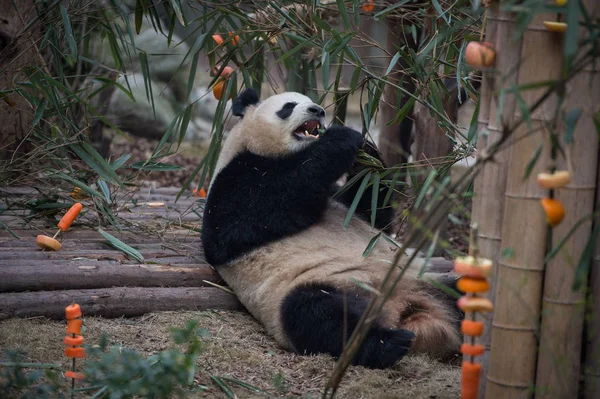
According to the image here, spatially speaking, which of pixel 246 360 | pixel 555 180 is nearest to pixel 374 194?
pixel 246 360

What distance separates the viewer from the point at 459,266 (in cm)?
173

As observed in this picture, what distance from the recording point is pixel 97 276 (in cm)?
343

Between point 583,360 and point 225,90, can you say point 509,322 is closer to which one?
point 583,360

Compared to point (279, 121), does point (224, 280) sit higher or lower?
lower

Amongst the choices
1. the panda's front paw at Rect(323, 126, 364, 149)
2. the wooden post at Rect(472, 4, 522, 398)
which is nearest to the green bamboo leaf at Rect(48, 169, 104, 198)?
the panda's front paw at Rect(323, 126, 364, 149)

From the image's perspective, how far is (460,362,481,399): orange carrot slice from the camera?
1867 millimetres

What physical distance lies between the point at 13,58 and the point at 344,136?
2.18 m

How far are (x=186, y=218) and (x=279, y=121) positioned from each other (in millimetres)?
1340

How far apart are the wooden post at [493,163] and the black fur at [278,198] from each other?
1300 millimetres

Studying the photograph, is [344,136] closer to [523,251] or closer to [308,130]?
[308,130]

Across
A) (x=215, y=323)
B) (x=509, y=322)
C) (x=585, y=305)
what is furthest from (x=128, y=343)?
(x=585, y=305)

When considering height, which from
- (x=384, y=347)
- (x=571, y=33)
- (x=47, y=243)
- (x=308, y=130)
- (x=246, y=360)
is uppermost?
(x=571, y=33)

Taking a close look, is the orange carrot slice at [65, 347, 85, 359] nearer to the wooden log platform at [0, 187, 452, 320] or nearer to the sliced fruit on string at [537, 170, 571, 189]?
the wooden log platform at [0, 187, 452, 320]

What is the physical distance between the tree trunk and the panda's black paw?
241cm
